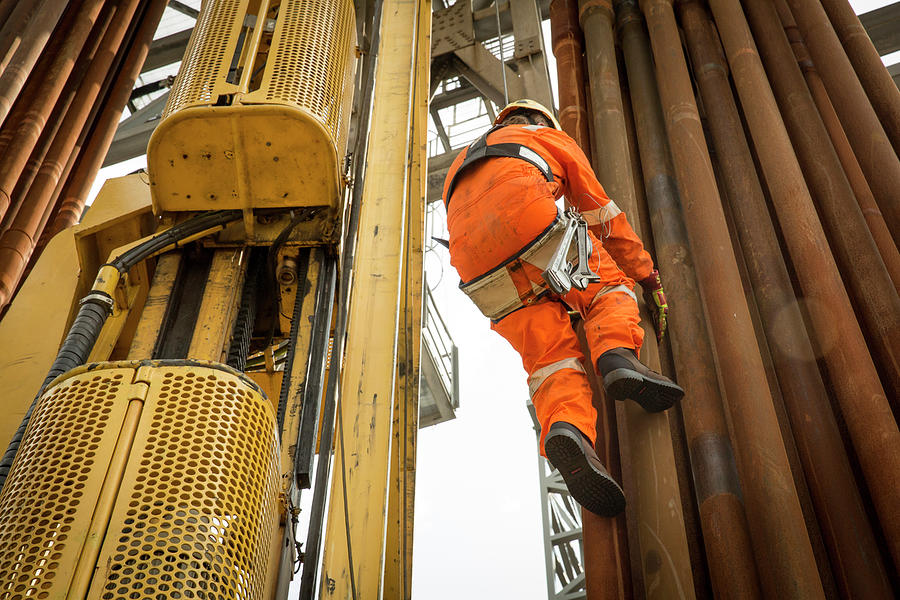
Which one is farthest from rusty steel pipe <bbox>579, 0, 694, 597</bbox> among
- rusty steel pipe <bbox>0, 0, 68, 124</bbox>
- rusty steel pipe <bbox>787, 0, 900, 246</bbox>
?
rusty steel pipe <bbox>0, 0, 68, 124</bbox>

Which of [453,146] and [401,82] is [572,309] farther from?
[453,146]

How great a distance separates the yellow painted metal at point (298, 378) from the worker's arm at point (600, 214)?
132 cm

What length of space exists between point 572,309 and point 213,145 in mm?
1855

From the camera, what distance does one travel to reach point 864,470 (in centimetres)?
327

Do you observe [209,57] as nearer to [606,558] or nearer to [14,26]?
[606,558]

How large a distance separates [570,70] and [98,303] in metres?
3.82

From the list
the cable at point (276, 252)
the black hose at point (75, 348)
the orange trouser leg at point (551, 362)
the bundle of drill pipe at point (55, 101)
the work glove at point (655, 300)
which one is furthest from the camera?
the bundle of drill pipe at point (55, 101)

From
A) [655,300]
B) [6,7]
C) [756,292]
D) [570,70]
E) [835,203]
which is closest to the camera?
[655,300]

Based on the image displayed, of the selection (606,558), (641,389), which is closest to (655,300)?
(641,389)

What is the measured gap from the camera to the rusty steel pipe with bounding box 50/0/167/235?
7422mm

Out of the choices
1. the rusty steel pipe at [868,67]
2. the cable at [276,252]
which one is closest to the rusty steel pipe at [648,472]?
the rusty steel pipe at [868,67]

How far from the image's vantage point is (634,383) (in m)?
3.09

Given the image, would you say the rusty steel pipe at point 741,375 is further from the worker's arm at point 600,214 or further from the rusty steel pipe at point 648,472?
the worker's arm at point 600,214

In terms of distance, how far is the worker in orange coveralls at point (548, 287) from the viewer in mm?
3129
